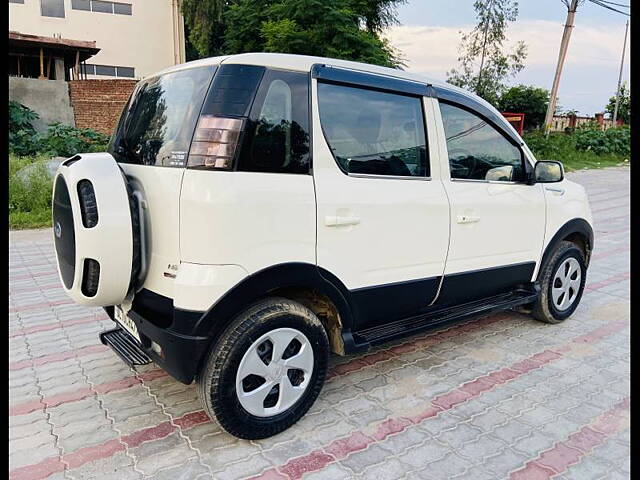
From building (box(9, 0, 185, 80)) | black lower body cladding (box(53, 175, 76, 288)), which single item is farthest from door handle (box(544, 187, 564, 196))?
building (box(9, 0, 185, 80))

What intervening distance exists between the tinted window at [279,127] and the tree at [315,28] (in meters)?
13.1

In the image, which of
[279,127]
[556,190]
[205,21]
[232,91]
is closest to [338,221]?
[279,127]

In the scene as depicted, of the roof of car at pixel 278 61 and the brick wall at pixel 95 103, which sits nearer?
the roof of car at pixel 278 61

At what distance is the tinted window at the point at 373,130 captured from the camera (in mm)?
2682

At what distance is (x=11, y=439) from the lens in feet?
8.39

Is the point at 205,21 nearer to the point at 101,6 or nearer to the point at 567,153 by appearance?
the point at 101,6

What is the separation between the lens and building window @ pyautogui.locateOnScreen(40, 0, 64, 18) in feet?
71.2

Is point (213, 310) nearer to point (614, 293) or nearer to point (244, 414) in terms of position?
point (244, 414)

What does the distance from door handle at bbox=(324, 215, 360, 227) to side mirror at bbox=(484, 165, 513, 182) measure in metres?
1.27

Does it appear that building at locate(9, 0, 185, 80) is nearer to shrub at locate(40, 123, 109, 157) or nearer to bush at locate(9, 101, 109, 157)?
bush at locate(9, 101, 109, 157)

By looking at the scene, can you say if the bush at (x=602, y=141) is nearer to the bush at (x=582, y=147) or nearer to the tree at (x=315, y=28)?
the bush at (x=582, y=147)

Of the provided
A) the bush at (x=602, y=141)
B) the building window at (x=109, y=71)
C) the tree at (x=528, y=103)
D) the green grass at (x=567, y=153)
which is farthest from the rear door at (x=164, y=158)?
the tree at (x=528, y=103)

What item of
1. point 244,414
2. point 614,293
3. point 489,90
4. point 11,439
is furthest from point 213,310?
point 489,90

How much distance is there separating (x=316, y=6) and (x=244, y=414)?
50.1 feet
